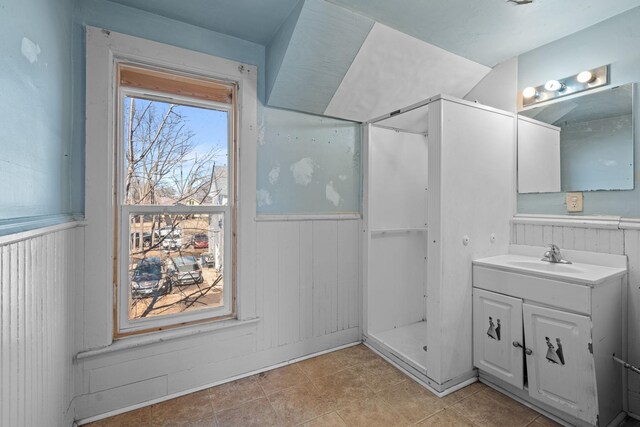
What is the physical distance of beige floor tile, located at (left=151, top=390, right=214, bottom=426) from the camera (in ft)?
5.48

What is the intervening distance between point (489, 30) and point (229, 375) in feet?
9.67

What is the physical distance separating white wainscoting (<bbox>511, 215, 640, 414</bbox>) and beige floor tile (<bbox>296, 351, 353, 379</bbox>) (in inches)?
66.6

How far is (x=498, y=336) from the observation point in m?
1.87

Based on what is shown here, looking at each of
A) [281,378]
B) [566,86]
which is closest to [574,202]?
[566,86]

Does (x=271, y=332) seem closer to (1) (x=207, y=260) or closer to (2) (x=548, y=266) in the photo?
(1) (x=207, y=260)

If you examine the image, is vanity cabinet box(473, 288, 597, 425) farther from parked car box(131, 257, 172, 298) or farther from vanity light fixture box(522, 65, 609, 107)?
parked car box(131, 257, 172, 298)

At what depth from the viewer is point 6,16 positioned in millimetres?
950

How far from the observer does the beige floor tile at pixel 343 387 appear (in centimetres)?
187

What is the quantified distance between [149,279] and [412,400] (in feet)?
6.12

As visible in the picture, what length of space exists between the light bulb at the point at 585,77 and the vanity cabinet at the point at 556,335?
115cm

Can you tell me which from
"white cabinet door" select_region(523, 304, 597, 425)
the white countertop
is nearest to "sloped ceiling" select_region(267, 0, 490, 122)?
the white countertop

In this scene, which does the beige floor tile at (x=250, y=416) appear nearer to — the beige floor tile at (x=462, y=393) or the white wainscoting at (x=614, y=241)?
the beige floor tile at (x=462, y=393)

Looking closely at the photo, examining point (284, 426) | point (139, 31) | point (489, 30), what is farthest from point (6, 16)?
point (489, 30)

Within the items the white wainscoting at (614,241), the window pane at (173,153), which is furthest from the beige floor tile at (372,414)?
the window pane at (173,153)
